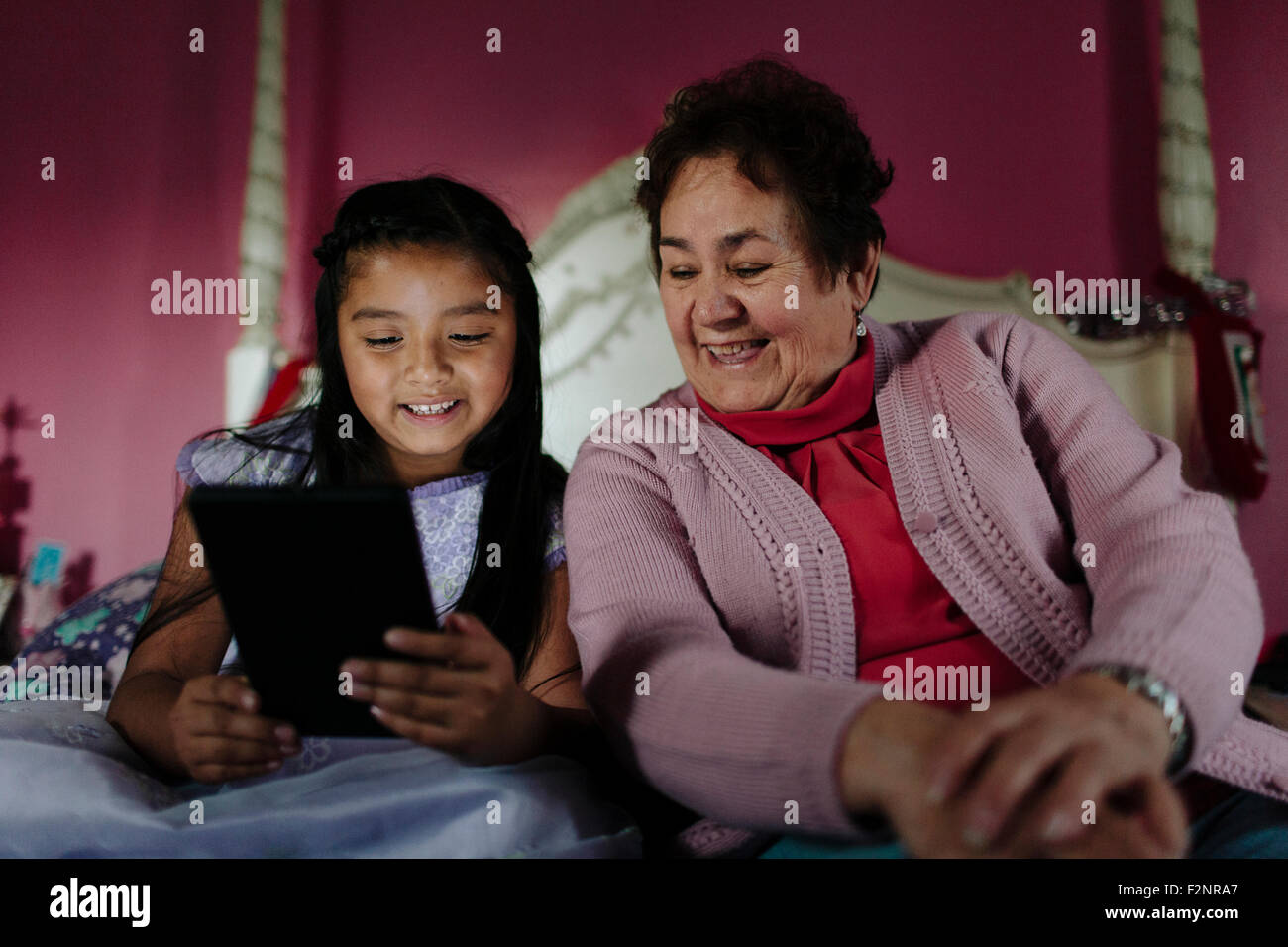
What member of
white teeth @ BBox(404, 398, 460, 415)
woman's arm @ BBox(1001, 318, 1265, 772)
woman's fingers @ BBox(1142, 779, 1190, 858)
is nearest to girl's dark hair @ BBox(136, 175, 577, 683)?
white teeth @ BBox(404, 398, 460, 415)

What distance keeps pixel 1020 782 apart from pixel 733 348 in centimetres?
71

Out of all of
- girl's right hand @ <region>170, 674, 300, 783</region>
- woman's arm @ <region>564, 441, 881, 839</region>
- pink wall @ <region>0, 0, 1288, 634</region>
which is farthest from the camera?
pink wall @ <region>0, 0, 1288, 634</region>

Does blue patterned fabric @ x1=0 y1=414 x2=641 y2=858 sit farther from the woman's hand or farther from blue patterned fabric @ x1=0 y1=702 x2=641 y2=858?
the woman's hand

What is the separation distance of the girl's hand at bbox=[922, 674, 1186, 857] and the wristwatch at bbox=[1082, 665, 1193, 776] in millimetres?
78

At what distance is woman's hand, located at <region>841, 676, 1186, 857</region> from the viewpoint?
606 millimetres

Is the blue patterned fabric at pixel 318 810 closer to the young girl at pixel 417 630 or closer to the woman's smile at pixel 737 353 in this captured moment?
the young girl at pixel 417 630

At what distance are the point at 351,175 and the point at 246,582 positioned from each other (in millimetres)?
1070

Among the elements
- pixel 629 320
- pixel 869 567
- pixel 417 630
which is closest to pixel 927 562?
pixel 869 567

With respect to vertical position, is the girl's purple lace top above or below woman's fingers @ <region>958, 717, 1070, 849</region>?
above

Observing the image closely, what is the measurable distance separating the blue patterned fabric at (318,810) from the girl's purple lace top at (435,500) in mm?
326

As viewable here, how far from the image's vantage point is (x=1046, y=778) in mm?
635
